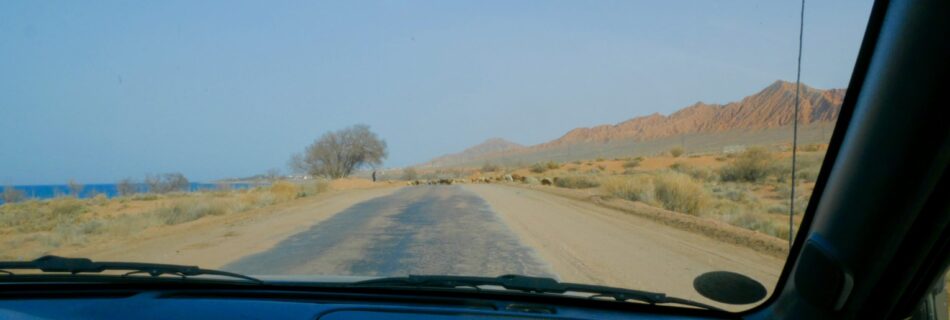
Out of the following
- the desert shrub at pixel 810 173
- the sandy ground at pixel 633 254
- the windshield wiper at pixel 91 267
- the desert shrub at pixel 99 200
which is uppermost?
the desert shrub at pixel 810 173

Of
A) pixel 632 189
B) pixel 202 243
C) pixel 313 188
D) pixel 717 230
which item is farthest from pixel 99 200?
pixel 717 230

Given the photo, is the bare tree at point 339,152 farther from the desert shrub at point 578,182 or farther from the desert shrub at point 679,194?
the desert shrub at point 679,194

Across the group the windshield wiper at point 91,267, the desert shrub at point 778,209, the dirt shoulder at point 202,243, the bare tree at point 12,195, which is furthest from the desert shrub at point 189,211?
the windshield wiper at point 91,267

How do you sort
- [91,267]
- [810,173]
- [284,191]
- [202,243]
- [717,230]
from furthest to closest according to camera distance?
1. [284,191]
2. [717,230]
3. [202,243]
4. [810,173]
5. [91,267]

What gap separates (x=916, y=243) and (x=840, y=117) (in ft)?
2.31

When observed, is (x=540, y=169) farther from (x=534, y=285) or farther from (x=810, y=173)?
(x=534, y=285)

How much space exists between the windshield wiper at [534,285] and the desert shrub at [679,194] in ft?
56.5

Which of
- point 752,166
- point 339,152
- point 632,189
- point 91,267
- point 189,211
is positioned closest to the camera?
point 91,267

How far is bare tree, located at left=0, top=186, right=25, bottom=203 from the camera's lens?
2394 cm

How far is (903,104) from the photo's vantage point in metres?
2.92

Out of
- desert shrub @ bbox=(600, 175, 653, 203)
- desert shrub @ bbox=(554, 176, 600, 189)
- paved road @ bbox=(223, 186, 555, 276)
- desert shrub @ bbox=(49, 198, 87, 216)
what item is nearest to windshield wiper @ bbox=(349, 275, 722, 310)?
paved road @ bbox=(223, 186, 555, 276)

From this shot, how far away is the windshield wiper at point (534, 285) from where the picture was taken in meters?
3.89

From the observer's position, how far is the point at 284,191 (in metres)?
36.1

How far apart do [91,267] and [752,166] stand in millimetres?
27107
